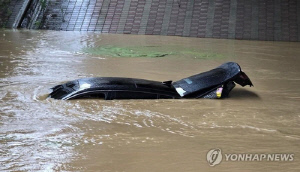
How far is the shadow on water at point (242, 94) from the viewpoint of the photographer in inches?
275

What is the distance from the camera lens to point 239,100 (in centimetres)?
677

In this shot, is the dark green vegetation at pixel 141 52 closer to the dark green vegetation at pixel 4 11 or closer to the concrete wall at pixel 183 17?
the concrete wall at pixel 183 17

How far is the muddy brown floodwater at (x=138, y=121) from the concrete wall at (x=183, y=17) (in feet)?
10.5

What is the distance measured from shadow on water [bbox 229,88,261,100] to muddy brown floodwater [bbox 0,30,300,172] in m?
0.02

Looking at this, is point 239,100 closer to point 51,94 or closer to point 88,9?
point 51,94

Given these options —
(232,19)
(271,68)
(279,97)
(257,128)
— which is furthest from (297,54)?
(257,128)

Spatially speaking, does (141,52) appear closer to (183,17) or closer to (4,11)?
(183,17)

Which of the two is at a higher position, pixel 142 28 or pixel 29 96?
pixel 142 28

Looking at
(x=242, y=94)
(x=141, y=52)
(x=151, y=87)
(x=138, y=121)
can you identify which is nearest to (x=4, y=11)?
(x=141, y=52)

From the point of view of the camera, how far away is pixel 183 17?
13.6 m

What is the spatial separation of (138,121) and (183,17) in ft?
27.7

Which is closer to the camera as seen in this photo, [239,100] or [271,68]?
[239,100]

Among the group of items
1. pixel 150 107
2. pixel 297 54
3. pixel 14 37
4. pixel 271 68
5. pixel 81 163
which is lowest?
pixel 81 163

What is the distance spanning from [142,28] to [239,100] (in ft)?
22.9
